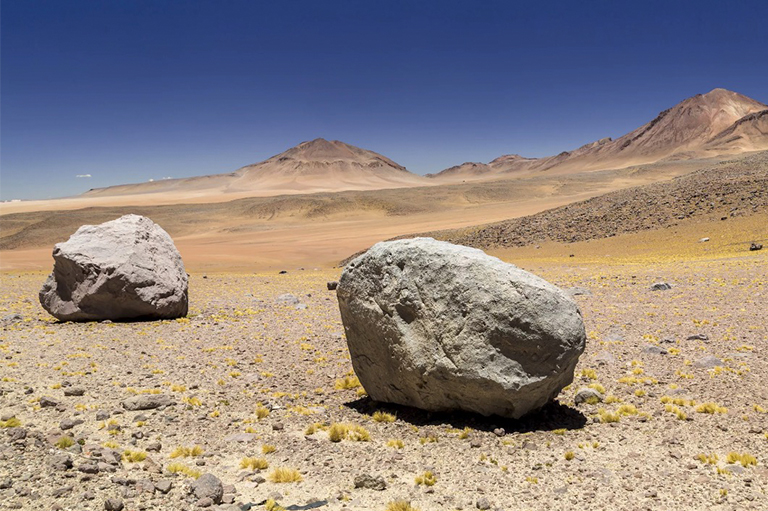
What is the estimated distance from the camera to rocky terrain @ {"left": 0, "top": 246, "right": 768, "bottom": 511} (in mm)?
5895

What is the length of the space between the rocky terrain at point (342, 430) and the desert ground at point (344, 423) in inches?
1.3

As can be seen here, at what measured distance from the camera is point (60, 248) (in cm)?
1538

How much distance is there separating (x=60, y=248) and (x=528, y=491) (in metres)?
15.2

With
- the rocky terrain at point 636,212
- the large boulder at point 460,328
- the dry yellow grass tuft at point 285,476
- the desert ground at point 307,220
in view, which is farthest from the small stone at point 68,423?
the rocky terrain at point 636,212

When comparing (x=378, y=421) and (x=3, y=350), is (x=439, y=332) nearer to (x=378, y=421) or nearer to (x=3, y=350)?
(x=378, y=421)

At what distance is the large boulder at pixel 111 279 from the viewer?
15141 millimetres

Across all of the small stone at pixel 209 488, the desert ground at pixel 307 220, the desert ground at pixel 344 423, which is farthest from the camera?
the desert ground at pixel 307 220

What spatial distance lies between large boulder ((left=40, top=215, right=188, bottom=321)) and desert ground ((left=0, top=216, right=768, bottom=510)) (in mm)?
692


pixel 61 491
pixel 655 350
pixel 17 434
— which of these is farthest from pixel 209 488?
pixel 655 350

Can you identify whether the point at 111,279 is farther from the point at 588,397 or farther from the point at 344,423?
the point at 588,397

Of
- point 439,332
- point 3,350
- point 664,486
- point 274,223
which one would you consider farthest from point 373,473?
point 274,223

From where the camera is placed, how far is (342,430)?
7.89m

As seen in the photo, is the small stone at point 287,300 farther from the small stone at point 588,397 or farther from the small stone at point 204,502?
the small stone at point 204,502

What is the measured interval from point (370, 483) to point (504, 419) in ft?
9.03
